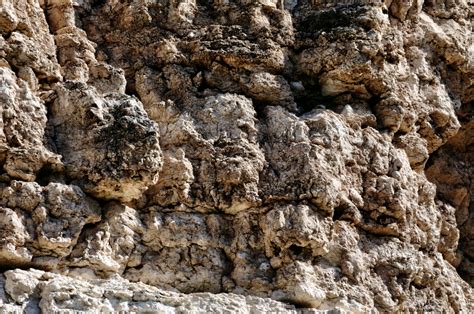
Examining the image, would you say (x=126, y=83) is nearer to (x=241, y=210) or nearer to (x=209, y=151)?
(x=209, y=151)

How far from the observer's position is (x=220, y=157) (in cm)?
672

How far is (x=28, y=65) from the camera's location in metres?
6.35

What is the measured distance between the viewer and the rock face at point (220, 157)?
5.91 meters

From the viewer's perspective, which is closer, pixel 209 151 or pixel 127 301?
pixel 127 301

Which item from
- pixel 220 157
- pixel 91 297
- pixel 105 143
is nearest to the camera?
pixel 91 297

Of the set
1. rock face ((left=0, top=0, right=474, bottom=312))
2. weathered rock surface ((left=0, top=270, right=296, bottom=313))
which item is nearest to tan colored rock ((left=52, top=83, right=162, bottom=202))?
rock face ((left=0, top=0, right=474, bottom=312))

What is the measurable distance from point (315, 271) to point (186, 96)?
195 centimetres

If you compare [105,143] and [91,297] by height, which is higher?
[105,143]

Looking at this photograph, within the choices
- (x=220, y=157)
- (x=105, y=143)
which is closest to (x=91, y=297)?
(x=105, y=143)

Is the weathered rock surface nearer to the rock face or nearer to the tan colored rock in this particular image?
the rock face

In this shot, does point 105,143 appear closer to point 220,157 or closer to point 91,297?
point 220,157

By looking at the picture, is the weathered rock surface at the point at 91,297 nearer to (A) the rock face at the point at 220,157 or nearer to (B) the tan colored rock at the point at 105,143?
(A) the rock face at the point at 220,157

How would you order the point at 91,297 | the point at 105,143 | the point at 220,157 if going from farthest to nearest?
the point at 220,157 < the point at 105,143 < the point at 91,297

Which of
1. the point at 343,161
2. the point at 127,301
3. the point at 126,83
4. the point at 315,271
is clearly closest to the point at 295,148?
the point at 343,161
